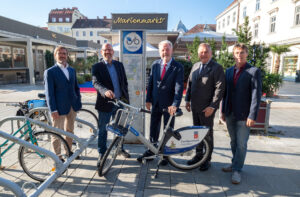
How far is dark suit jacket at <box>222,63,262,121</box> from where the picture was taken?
2621 mm

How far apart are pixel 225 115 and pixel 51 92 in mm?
2558

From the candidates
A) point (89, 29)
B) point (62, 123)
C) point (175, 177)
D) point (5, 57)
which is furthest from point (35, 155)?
point (89, 29)

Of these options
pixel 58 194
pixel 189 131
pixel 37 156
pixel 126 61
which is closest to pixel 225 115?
pixel 189 131

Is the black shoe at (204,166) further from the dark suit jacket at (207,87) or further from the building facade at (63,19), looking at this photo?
the building facade at (63,19)

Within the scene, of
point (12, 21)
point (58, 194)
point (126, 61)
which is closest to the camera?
point (58, 194)

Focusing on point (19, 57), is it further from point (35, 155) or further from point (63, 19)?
point (63, 19)

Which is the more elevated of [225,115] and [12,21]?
[12,21]

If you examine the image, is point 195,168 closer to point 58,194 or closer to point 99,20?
point 58,194

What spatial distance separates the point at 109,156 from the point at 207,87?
1.73 metres

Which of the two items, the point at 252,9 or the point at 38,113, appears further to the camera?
the point at 252,9

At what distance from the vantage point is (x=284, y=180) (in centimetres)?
289

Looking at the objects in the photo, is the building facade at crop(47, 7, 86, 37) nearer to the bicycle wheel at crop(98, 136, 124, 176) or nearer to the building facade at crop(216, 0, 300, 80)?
the building facade at crop(216, 0, 300, 80)

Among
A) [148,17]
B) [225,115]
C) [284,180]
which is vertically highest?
[148,17]

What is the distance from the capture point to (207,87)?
2.85 meters
